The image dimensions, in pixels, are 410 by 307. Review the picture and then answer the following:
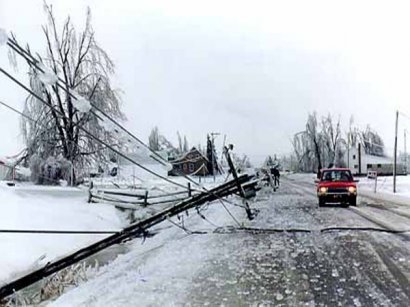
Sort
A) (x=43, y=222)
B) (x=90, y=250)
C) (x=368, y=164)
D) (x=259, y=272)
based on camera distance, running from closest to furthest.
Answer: (x=259, y=272), (x=90, y=250), (x=43, y=222), (x=368, y=164)

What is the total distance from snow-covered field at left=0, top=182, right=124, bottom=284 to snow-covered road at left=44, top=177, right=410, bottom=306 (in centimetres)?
278

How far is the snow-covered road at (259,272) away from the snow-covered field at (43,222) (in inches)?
109

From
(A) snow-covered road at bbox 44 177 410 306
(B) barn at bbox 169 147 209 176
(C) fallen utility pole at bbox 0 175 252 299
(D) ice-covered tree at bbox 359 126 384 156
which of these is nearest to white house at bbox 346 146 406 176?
(D) ice-covered tree at bbox 359 126 384 156

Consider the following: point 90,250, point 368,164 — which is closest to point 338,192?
point 90,250

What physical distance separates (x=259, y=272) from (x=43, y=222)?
12400mm

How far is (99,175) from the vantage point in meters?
42.8

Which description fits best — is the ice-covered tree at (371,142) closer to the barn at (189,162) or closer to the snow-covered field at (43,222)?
the barn at (189,162)

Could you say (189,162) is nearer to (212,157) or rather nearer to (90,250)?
(212,157)

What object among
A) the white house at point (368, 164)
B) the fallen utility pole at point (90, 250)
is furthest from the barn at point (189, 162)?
the white house at point (368, 164)

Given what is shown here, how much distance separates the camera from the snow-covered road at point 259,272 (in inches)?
303

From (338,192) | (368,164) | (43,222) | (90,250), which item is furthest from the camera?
(368,164)

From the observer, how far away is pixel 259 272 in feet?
30.9

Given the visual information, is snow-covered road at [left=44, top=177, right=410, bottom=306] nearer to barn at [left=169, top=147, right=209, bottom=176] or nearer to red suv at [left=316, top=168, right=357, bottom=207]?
barn at [left=169, top=147, right=209, bottom=176]

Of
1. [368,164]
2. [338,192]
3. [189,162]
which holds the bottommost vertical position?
[338,192]
